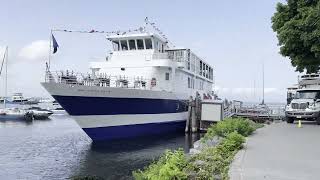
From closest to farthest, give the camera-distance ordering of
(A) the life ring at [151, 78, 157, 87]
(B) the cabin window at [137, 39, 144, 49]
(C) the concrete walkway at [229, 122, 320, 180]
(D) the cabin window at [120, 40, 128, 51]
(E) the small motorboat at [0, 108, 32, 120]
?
(C) the concrete walkway at [229, 122, 320, 180] < (A) the life ring at [151, 78, 157, 87] < (B) the cabin window at [137, 39, 144, 49] < (D) the cabin window at [120, 40, 128, 51] < (E) the small motorboat at [0, 108, 32, 120]

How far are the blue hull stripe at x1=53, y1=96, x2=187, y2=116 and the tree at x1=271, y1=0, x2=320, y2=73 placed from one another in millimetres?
10952

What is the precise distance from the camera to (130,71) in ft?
118

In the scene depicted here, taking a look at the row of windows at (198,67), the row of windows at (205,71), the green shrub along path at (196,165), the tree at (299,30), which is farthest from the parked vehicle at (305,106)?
the row of windows at (205,71)

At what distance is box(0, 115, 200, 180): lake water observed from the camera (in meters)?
18.9

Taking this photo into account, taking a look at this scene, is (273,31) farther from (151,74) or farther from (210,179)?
(210,179)

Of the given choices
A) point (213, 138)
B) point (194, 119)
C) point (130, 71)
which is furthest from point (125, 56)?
point (213, 138)

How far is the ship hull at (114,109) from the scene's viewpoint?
89.7 ft

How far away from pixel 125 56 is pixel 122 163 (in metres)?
16.7

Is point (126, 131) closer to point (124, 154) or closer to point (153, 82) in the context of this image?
point (153, 82)

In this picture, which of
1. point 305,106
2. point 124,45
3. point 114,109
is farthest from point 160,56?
point 305,106

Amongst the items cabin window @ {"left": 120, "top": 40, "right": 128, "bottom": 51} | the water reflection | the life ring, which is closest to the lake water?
the water reflection

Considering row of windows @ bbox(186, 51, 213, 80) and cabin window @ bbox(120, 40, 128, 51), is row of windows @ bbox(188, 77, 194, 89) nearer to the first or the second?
row of windows @ bbox(186, 51, 213, 80)

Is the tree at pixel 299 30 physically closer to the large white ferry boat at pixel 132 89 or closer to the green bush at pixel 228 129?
the green bush at pixel 228 129

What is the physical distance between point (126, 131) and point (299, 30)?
14.0m
